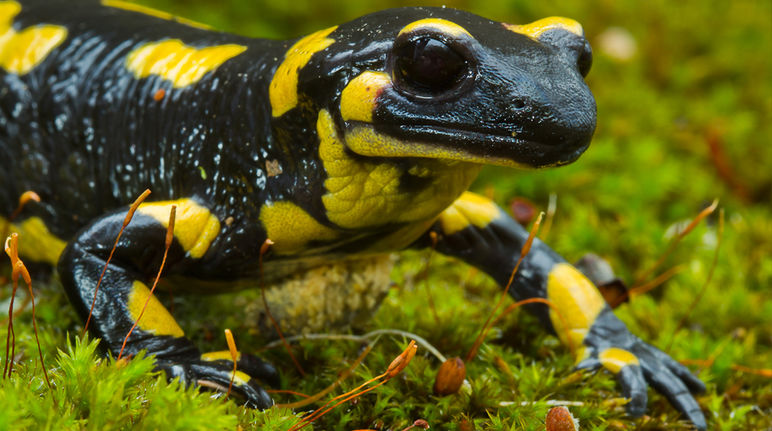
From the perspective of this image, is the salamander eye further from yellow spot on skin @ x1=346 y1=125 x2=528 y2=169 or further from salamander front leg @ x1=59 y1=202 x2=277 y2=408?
salamander front leg @ x1=59 y1=202 x2=277 y2=408

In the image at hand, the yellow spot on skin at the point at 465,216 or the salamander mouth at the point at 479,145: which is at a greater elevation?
the salamander mouth at the point at 479,145

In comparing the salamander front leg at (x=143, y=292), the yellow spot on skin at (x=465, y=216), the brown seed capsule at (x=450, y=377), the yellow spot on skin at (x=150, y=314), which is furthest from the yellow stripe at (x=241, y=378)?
the yellow spot on skin at (x=465, y=216)

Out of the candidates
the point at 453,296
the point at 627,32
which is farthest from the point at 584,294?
the point at 627,32

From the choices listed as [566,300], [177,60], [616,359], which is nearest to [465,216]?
[566,300]

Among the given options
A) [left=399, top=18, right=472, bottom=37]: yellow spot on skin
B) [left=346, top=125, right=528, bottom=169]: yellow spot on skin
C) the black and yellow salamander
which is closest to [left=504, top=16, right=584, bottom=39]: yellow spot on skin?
the black and yellow salamander

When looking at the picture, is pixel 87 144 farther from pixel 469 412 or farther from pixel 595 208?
pixel 595 208

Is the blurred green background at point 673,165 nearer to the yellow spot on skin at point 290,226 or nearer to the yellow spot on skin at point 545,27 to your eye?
the yellow spot on skin at point 290,226

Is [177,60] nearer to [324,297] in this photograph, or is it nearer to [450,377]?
[324,297]
